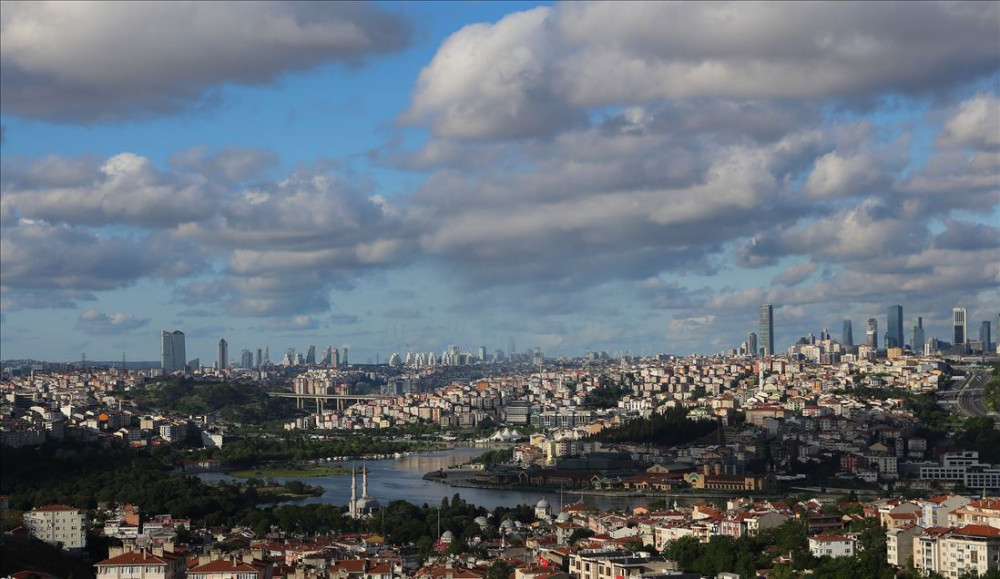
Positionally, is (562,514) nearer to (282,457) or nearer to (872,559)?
(872,559)

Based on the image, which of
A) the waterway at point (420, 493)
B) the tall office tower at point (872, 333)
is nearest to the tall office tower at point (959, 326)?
the tall office tower at point (872, 333)

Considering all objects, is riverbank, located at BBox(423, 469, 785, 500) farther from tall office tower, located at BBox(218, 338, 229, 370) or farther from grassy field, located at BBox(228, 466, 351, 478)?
tall office tower, located at BBox(218, 338, 229, 370)

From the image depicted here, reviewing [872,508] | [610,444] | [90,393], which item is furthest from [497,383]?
[872,508]

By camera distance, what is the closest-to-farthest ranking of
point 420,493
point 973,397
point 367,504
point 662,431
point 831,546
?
point 831,546 < point 367,504 < point 420,493 < point 662,431 < point 973,397

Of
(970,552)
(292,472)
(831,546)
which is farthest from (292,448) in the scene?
(970,552)

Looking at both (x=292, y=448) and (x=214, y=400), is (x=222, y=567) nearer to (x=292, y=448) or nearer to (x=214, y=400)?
(x=292, y=448)
